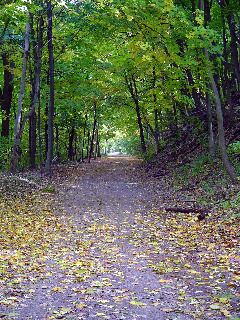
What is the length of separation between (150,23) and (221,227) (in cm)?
640

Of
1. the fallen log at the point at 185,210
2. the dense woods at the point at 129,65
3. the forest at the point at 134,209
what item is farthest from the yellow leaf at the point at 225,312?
the fallen log at the point at 185,210

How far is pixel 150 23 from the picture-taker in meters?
10.8

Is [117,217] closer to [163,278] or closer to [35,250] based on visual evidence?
[35,250]

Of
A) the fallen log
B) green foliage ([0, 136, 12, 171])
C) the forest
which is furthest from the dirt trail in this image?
green foliage ([0, 136, 12, 171])

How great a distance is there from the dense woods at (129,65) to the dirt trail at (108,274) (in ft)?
11.8

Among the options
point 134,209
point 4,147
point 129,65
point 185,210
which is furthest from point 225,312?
point 129,65

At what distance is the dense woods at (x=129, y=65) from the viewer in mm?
11398

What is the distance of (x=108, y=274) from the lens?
6.19 metres

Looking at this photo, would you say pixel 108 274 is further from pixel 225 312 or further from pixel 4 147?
pixel 4 147

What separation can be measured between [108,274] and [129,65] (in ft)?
69.7

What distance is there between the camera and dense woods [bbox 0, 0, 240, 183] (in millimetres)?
11398

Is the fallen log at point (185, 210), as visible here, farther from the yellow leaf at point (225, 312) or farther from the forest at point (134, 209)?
the yellow leaf at point (225, 312)

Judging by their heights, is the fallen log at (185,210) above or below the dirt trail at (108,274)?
above

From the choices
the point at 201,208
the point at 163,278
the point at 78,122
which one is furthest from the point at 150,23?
the point at 78,122
